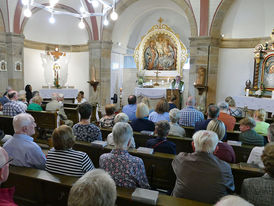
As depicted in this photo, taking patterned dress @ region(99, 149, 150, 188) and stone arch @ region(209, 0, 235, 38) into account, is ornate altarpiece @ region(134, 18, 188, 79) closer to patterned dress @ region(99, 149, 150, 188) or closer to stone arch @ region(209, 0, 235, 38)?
stone arch @ region(209, 0, 235, 38)

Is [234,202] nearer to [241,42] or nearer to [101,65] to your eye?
[241,42]

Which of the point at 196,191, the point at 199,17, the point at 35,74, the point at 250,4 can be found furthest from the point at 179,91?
the point at 196,191

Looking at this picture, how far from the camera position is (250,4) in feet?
29.5

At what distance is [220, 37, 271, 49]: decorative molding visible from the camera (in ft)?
29.6

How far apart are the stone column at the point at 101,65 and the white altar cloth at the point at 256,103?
20.5 feet

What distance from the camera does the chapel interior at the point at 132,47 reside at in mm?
9094

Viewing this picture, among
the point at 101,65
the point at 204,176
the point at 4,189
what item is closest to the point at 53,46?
the point at 101,65

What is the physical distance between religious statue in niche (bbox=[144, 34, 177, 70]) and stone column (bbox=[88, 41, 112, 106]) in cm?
237

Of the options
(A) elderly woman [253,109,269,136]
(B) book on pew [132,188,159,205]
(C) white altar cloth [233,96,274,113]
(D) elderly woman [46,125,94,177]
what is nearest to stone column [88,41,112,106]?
(C) white altar cloth [233,96,274,113]

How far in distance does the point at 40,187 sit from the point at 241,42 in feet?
30.6

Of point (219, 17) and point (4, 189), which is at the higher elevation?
point (219, 17)

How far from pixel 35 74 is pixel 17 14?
10.4 ft

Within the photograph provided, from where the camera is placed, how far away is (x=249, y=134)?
3562 millimetres

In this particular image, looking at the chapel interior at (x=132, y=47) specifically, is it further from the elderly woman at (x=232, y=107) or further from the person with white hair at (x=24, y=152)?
the person with white hair at (x=24, y=152)
